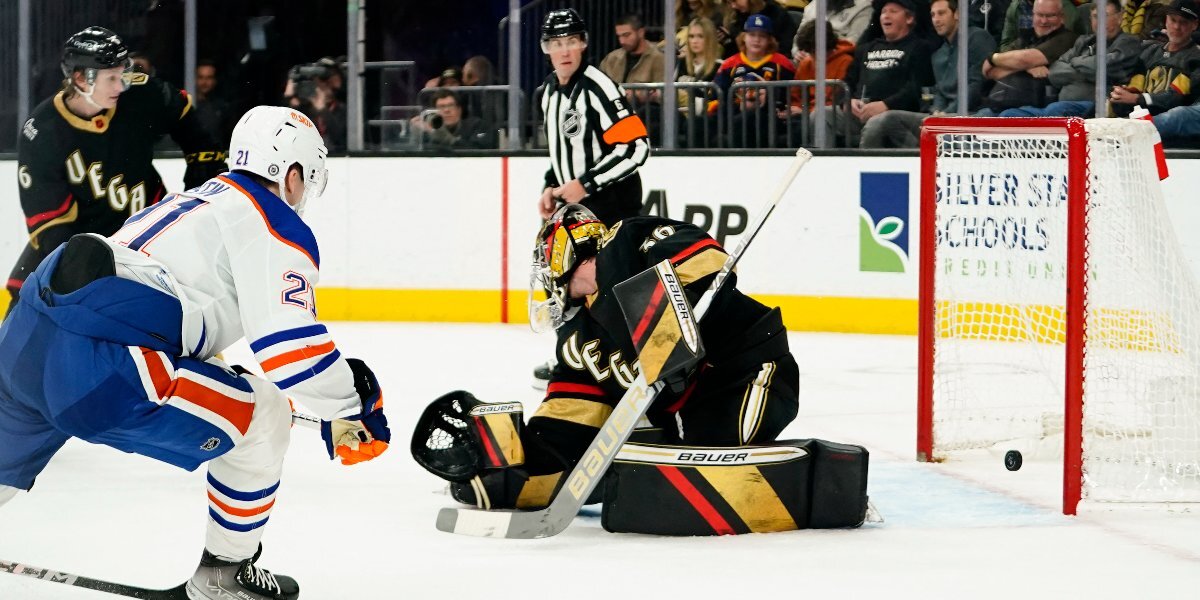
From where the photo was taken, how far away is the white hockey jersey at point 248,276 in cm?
220

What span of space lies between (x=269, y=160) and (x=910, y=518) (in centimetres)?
155

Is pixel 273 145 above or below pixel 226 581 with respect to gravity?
above

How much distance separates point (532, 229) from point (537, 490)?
4023 millimetres

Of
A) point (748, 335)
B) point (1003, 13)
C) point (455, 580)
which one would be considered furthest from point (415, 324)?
point (455, 580)

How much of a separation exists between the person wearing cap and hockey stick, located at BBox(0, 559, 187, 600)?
1795 mm

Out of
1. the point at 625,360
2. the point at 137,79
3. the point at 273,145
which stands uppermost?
the point at 137,79

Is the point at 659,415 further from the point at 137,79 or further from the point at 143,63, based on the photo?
the point at 143,63

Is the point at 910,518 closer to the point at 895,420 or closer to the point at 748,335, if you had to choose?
the point at 748,335

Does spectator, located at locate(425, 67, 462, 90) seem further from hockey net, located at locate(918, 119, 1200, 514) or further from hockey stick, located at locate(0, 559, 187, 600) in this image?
hockey stick, located at locate(0, 559, 187, 600)

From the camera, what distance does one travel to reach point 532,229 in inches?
278

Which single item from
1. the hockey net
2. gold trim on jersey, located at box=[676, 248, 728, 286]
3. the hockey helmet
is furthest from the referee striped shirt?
gold trim on jersey, located at box=[676, 248, 728, 286]

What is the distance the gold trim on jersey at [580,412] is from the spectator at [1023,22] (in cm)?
388

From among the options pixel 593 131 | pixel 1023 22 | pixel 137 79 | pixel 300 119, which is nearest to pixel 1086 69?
pixel 1023 22

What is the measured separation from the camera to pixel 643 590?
2541mm
